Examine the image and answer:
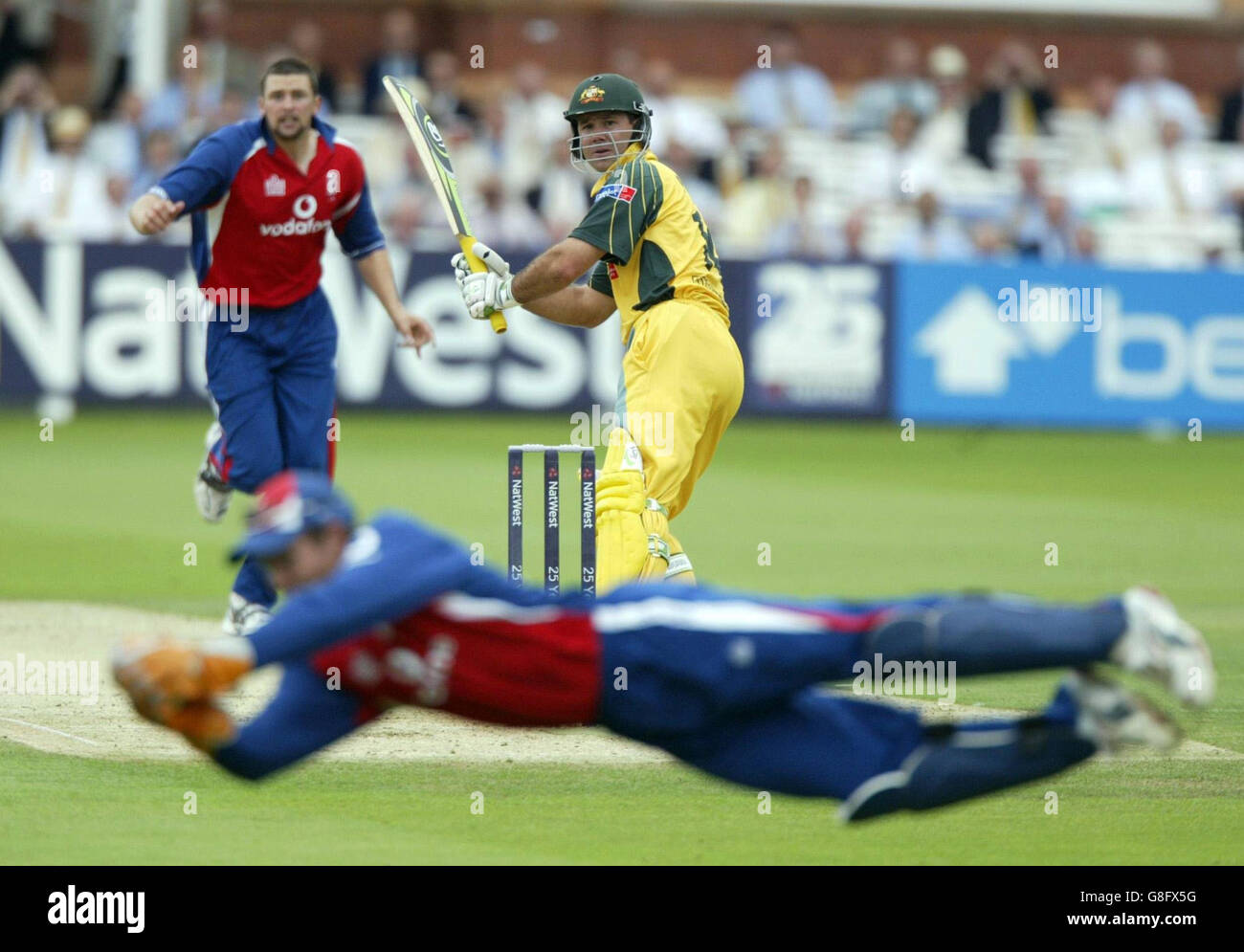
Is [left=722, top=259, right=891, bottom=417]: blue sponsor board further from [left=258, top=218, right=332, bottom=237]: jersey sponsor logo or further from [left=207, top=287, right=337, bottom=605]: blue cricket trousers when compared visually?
[left=258, top=218, right=332, bottom=237]: jersey sponsor logo

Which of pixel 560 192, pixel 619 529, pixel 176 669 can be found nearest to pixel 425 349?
pixel 560 192

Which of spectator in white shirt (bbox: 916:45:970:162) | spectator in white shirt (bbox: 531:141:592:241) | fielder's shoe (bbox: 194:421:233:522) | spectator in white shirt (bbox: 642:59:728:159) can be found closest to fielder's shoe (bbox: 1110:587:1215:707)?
fielder's shoe (bbox: 194:421:233:522)

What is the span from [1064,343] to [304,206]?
12.3m

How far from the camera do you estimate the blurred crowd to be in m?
19.8

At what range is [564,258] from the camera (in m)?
7.84

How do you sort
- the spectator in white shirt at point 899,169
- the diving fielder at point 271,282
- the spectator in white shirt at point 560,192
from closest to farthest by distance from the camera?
the diving fielder at point 271,282 < the spectator in white shirt at point 560,192 < the spectator in white shirt at point 899,169

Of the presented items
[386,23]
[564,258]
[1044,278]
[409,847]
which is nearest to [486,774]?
[409,847]

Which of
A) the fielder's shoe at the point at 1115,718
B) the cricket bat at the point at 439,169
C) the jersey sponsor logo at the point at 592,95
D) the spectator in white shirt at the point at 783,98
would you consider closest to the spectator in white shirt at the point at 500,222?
the spectator in white shirt at the point at 783,98

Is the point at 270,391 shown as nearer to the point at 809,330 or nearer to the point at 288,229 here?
the point at 288,229

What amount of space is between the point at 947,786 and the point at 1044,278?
1493cm

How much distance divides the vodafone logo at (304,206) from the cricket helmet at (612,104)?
1.39 m

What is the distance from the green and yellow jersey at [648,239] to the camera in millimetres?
7926

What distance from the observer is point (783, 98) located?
2303 cm

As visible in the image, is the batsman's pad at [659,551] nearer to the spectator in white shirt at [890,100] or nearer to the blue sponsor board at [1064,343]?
the blue sponsor board at [1064,343]
